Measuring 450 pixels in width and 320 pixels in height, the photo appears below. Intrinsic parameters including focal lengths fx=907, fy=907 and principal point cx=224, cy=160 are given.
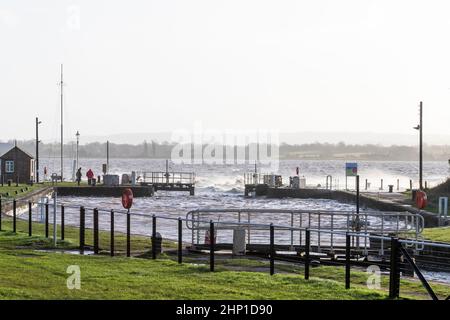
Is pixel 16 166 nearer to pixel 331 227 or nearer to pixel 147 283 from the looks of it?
pixel 331 227

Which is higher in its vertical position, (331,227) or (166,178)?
(331,227)

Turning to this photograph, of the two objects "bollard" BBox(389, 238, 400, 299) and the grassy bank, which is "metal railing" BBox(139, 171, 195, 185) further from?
"bollard" BBox(389, 238, 400, 299)

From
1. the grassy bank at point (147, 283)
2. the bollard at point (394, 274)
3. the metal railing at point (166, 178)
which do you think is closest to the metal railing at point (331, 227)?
the grassy bank at point (147, 283)

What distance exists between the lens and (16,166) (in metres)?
78.2

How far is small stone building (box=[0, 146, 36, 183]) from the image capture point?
77375 mm

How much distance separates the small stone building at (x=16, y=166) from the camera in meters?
77.4

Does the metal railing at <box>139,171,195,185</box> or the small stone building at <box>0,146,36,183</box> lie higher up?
the small stone building at <box>0,146,36,183</box>

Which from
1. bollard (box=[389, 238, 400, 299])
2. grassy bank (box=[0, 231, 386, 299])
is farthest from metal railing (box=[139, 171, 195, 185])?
bollard (box=[389, 238, 400, 299])

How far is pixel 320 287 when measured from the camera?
1580 centimetres

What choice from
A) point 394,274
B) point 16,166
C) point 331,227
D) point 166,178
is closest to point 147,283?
point 394,274

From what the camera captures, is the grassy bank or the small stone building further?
the small stone building

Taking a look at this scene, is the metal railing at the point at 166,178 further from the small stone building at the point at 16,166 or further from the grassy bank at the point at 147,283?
the grassy bank at the point at 147,283

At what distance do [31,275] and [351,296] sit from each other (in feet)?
18.8

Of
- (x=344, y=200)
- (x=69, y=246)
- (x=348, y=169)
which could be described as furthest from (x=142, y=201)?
(x=69, y=246)
